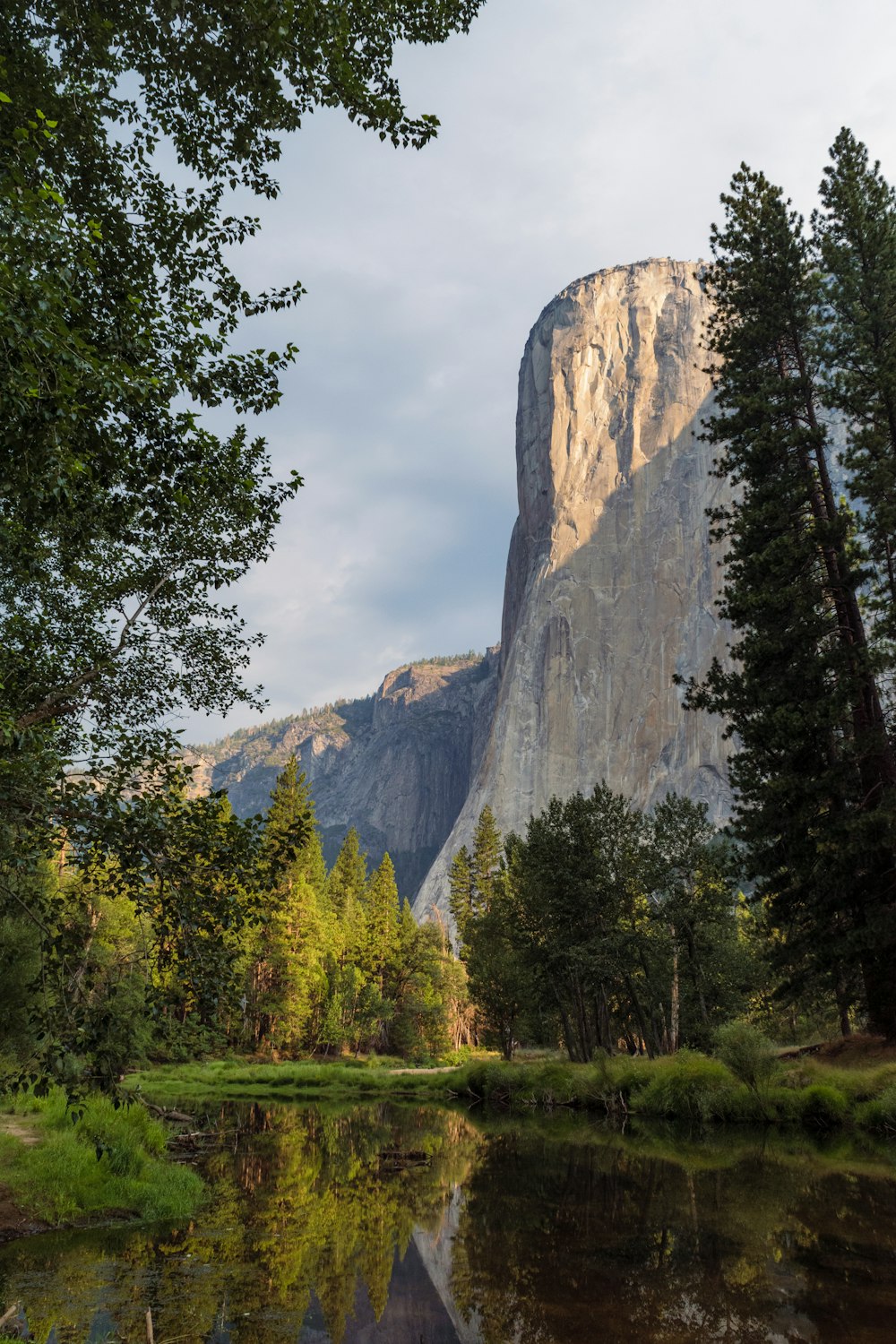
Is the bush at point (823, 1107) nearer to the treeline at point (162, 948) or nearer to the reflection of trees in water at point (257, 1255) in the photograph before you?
the reflection of trees in water at point (257, 1255)

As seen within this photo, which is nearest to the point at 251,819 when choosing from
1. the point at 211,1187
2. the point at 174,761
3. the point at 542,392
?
the point at 174,761

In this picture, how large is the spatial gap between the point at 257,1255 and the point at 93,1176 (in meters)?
4.14

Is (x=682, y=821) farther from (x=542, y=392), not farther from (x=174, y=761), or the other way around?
(x=542, y=392)

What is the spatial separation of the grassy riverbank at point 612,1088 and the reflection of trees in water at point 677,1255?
212 inches

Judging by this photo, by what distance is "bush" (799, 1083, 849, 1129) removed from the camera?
59.2 feet

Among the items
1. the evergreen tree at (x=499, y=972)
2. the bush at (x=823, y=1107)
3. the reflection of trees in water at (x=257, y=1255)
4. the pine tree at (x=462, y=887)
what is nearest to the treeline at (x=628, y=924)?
the evergreen tree at (x=499, y=972)

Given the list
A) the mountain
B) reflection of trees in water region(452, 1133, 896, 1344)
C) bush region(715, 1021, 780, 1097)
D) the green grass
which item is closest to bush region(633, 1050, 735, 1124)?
bush region(715, 1021, 780, 1097)

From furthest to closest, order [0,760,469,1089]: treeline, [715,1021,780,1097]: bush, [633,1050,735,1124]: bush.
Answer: [633,1050,735,1124]: bush
[715,1021,780,1097]: bush
[0,760,469,1089]: treeline

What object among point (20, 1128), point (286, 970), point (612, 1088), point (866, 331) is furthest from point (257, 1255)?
point (286, 970)

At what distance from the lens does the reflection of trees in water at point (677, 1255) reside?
6.79 m

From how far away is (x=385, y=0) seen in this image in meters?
7.32

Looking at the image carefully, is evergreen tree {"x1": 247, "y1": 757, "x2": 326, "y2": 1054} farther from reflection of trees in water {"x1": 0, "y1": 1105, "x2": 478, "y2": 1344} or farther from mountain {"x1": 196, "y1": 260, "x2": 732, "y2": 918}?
mountain {"x1": 196, "y1": 260, "x2": 732, "y2": 918}

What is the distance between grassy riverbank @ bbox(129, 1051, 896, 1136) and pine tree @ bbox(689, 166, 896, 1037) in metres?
2.07

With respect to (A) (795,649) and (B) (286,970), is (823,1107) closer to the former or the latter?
(A) (795,649)
